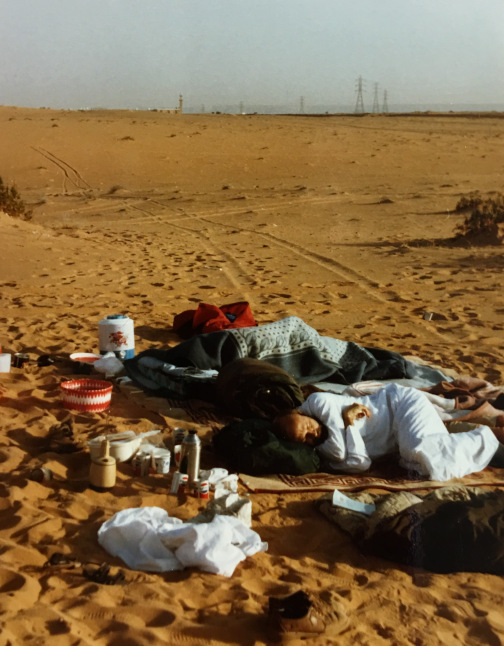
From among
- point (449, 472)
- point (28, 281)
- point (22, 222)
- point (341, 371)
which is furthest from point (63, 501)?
point (22, 222)

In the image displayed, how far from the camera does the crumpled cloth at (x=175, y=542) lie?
356 centimetres

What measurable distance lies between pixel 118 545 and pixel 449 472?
209cm

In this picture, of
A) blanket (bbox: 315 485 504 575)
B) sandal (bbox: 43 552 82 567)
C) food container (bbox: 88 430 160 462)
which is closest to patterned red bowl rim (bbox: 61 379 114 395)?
food container (bbox: 88 430 160 462)

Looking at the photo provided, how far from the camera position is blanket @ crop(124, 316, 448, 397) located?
6.18m

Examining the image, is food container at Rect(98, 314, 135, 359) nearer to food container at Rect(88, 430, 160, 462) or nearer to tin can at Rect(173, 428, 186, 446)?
food container at Rect(88, 430, 160, 462)

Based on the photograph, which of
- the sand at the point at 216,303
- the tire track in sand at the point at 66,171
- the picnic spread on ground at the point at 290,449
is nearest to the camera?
the sand at the point at 216,303

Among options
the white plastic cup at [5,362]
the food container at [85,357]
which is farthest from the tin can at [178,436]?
the white plastic cup at [5,362]

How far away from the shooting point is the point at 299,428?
16.0 ft

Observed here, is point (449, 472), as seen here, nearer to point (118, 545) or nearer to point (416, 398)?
point (416, 398)

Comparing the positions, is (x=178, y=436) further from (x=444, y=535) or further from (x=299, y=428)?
(x=444, y=535)

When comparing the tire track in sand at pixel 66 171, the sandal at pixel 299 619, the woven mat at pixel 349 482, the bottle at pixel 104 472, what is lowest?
the woven mat at pixel 349 482

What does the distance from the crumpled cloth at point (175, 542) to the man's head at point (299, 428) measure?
1103 millimetres

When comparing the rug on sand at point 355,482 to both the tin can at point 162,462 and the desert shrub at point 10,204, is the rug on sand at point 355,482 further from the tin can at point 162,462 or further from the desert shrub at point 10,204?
the desert shrub at point 10,204

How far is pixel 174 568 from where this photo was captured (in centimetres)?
356
